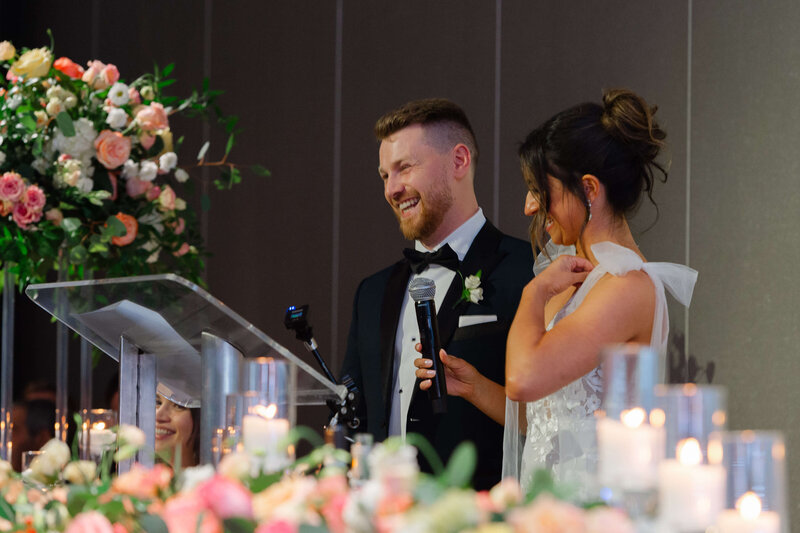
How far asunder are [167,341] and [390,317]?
4.52 feet

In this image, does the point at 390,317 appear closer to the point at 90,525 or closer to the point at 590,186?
the point at 590,186

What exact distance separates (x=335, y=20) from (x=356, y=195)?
78 cm

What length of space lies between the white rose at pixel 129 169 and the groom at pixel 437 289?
2.65 feet

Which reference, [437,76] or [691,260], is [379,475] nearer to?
[691,260]

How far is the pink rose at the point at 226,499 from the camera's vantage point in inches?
34.3

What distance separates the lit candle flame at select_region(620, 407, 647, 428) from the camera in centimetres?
94

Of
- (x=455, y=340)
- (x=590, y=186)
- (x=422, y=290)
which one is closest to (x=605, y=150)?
(x=590, y=186)

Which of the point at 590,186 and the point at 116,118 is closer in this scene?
the point at 590,186

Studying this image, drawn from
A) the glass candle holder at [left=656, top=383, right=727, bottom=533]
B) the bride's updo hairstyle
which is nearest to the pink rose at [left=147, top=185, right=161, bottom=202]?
the bride's updo hairstyle

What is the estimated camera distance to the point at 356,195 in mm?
4270

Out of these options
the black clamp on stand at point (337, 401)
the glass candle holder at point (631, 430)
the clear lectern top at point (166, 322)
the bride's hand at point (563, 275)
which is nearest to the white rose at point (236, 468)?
the glass candle holder at point (631, 430)

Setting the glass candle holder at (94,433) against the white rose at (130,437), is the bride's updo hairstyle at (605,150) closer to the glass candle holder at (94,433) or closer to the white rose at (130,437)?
the glass candle holder at (94,433)

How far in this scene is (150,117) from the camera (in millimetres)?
2824

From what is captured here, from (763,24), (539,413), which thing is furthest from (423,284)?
(763,24)
